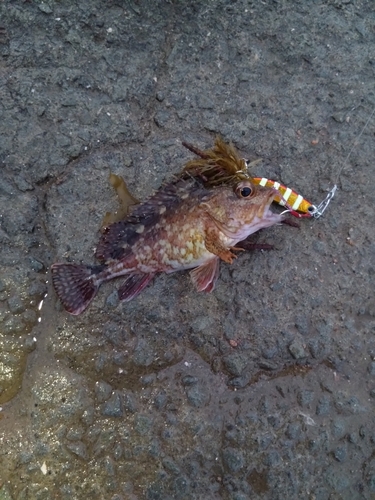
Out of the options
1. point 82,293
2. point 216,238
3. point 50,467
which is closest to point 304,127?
point 216,238

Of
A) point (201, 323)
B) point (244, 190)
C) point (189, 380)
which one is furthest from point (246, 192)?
point (189, 380)

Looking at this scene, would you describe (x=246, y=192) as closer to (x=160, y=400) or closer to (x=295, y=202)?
(x=295, y=202)

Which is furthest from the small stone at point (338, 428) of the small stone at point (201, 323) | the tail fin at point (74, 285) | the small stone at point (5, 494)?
the small stone at point (5, 494)

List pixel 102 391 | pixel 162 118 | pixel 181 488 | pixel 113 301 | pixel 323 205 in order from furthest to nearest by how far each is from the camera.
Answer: pixel 162 118, pixel 323 205, pixel 113 301, pixel 102 391, pixel 181 488

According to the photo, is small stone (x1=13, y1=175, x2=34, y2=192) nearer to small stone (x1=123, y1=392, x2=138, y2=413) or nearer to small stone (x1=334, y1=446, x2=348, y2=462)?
small stone (x1=123, y1=392, x2=138, y2=413)

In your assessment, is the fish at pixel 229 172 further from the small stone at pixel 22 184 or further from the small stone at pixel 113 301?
the small stone at pixel 22 184

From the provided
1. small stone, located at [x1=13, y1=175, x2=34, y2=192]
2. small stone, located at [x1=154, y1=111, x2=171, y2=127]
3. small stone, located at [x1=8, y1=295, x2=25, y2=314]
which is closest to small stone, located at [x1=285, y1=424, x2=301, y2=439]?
small stone, located at [x1=8, y1=295, x2=25, y2=314]

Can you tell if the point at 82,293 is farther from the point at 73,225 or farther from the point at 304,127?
the point at 304,127
